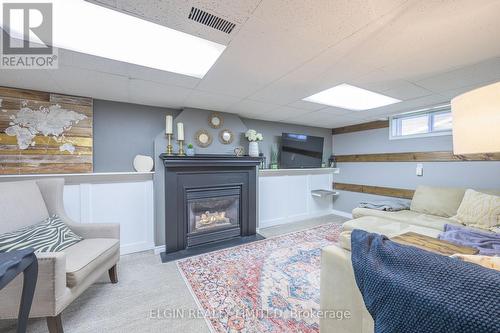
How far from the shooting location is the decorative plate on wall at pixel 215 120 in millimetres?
3229

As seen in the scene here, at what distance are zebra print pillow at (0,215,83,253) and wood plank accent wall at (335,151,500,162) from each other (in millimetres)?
4796

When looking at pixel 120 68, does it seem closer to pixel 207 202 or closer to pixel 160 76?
pixel 160 76

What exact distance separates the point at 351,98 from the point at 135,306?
137 inches

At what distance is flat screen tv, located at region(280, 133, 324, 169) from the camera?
13.2ft

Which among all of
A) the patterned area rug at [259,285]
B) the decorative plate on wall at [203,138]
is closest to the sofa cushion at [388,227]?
the patterned area rug at [259,285]

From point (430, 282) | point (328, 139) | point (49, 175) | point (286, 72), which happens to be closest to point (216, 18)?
point (286, 72)

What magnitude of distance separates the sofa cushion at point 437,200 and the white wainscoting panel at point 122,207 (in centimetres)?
407

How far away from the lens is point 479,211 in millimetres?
2357

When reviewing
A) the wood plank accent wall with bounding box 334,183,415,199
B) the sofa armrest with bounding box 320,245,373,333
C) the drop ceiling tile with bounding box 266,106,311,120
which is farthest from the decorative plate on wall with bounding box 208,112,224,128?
the wood plank accent wall with bounding box 334,183,415,199

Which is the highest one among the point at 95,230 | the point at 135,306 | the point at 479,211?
the point at 479,211

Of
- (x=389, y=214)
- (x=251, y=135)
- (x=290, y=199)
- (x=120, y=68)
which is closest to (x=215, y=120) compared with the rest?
(x=251, y=135)

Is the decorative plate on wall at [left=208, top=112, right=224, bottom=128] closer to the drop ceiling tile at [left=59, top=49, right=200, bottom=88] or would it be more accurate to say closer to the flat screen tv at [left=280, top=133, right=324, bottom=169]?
the drop ceiling tile at [left=59, top=49, right=200, bottom=88]

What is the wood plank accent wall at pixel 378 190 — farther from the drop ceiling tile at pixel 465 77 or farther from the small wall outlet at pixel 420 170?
the drop ceiling tile at pixel 465 77

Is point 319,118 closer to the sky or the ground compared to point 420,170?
closer to the sky
